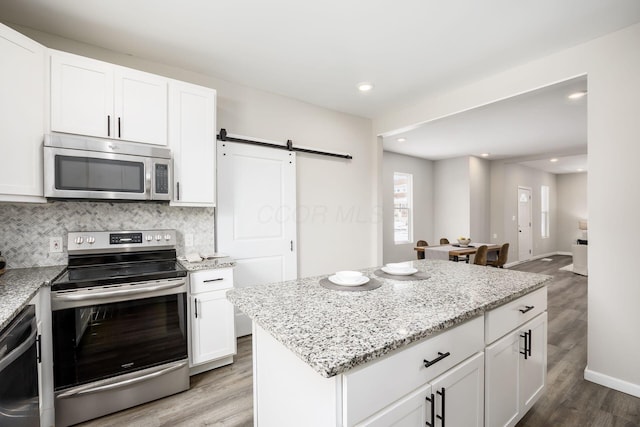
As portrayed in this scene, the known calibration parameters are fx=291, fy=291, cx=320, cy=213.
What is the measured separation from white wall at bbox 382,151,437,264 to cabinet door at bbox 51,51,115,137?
16.2 feet

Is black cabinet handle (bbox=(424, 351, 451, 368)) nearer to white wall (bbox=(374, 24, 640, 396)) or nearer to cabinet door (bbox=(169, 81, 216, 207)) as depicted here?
white wall (bbox=(374, 24, 640, 396))

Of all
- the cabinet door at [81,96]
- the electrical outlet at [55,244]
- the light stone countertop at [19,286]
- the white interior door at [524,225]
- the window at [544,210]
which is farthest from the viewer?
the window at [544,210]

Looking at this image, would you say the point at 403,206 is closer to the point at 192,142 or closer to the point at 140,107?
the point at 192,142

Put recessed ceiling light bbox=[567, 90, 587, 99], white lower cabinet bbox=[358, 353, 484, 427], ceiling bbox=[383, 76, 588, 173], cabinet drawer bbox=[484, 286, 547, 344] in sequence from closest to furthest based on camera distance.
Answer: white lower cabinet bbox=[358, 353, 484, 427], cabinet drawer bbox=[484, 286, 547, 344], recessed ceiling light bbox=[567, 90, 587, 99], ceiling bbox=[383, 76, 588, 173]

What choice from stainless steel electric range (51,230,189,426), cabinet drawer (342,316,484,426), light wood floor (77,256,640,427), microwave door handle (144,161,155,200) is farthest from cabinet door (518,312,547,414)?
microwave door handle (144,161,155,200)

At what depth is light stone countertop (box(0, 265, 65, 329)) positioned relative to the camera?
4.12ft

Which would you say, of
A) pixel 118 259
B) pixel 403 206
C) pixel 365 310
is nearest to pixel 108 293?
pixel 118 259

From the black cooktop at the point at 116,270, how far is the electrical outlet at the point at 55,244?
0.49 ft

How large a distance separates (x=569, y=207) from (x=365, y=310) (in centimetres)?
1122

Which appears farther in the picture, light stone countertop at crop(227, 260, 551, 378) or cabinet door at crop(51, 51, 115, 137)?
cabinet door at crop(51, 51, 115, 137)

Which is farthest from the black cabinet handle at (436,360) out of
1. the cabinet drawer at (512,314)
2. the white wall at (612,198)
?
the white wall at (612,198)

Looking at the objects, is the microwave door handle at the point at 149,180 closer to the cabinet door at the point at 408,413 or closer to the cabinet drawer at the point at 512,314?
the cabinet door at the point at 408,413

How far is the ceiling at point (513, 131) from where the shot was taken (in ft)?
11.3

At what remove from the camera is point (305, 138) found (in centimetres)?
358
